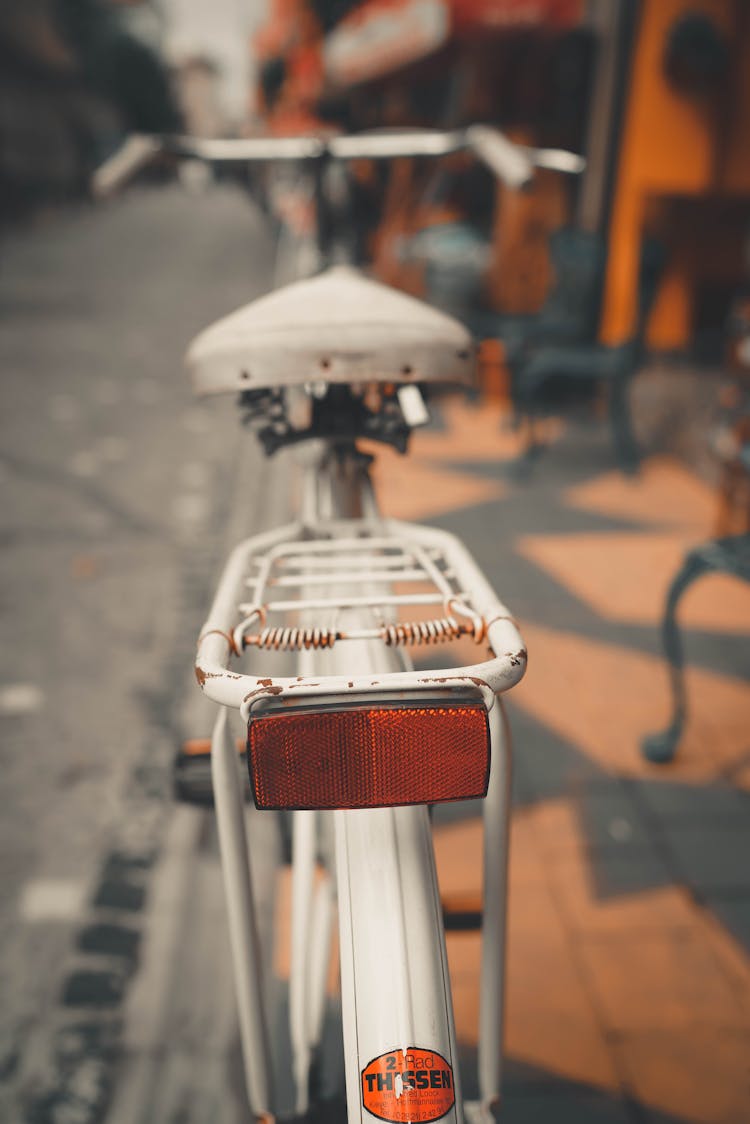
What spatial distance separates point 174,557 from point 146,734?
Result: 5.28 ft

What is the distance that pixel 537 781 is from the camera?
2.71 m

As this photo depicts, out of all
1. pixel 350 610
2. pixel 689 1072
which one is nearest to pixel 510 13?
pixel 350 610

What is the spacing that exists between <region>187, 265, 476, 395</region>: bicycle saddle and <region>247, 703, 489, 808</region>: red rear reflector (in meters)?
0.70

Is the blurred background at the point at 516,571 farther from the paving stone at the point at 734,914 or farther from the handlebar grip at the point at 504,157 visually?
the handlebar grip at the point at 504,157

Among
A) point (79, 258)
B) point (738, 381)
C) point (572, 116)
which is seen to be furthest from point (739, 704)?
point (79, 258)

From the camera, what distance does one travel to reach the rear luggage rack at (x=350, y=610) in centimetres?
94

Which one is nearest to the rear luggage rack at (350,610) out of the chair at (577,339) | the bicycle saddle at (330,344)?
the bicycle saddle at (330,344)

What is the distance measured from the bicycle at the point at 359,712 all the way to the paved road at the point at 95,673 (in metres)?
0.81

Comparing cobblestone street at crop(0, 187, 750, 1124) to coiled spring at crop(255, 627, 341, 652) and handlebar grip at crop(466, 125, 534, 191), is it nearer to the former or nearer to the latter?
coiled spring at crop(255, 627, 341, 652)

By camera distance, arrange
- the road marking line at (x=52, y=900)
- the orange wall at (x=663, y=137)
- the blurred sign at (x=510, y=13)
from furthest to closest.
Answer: the orange wall at (x=663, y=137) < the blurred sign at (x=510, y=13) < the road marking line at (x=52, y=900)

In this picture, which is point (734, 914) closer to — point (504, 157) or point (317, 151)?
point (504, 157)

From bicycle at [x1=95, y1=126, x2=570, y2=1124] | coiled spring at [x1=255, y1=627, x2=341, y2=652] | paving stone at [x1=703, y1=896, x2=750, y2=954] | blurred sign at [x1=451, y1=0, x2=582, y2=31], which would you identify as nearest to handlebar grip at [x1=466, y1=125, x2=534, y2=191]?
bicycle at [x1=95, y1=126, x2=570, y2=1124]

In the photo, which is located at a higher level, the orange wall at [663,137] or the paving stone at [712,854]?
the orange wall at [663,137]

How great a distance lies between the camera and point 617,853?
2.42 metres
